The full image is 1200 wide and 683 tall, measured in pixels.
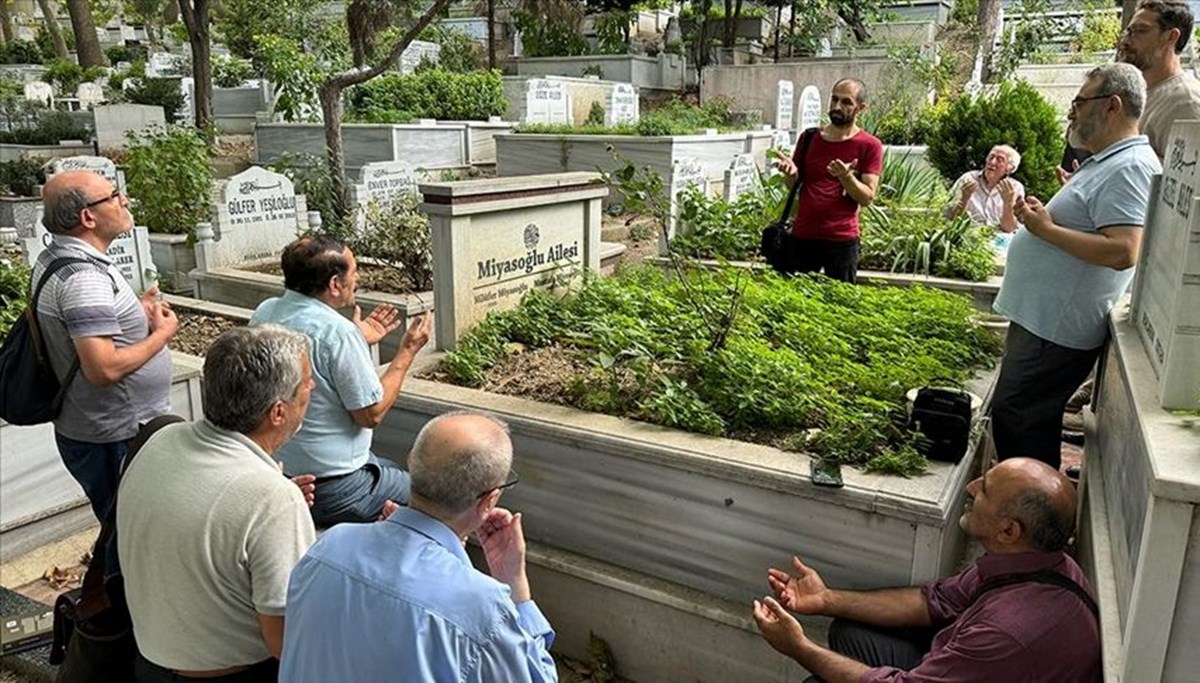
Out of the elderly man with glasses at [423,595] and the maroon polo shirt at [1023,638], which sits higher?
the elderly man with glasses at [423,595]

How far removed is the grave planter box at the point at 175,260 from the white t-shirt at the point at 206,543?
6.39 metres

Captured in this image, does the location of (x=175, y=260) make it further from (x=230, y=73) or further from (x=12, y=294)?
(x=230, y=73)

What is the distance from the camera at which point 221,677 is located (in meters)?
2.12

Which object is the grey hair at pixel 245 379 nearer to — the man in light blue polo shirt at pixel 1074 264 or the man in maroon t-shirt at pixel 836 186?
the man in light blue polo shirt at pixel 1074 264

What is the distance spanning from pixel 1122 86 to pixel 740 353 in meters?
1.72

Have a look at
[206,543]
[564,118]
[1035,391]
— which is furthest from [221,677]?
[564,118]

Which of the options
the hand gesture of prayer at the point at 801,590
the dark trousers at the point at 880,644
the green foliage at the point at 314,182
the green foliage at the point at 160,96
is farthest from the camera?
the green foliage at the point at 160,96

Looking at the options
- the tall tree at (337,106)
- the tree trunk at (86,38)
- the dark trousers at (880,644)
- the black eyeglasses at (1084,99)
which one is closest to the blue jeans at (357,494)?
the dark trousers at (880,644)

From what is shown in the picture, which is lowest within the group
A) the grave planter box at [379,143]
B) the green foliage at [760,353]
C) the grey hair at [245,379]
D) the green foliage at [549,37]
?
the green foliage at [760,353]

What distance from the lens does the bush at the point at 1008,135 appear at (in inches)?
353

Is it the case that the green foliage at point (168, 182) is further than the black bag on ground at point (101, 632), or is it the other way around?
the green foliage at point (168, 182)

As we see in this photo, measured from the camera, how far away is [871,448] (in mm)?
3125

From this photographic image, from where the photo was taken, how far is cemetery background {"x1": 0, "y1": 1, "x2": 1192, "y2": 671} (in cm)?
701

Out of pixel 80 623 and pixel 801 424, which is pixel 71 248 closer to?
pixel 80 623
